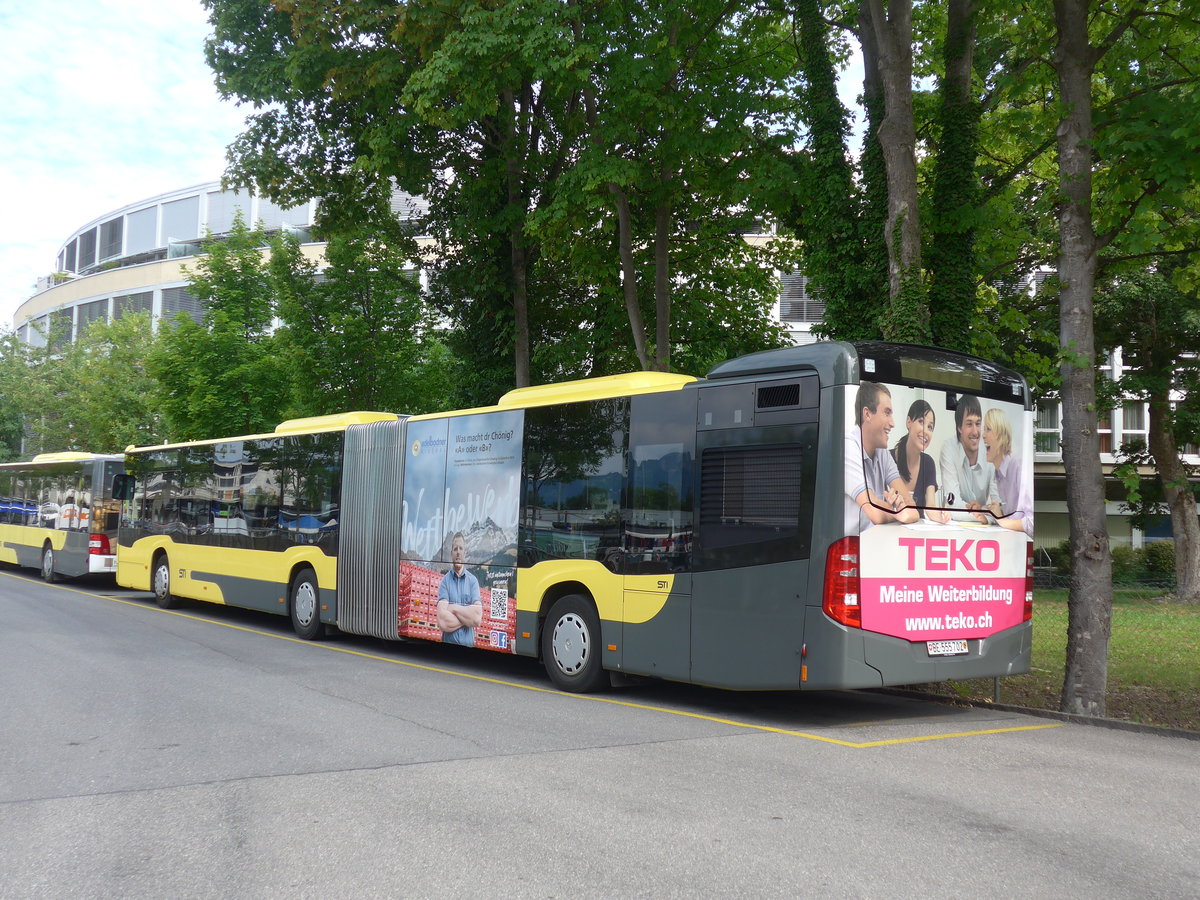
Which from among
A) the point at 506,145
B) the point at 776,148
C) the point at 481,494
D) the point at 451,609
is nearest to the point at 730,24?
the point at 776,148

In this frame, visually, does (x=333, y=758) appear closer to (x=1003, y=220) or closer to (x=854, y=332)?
(x=854, y=332)

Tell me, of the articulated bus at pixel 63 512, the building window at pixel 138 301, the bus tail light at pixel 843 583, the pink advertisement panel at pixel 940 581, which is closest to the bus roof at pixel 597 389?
the bus tail light at pixel 843 583

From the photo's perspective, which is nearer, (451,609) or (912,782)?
(912,782)

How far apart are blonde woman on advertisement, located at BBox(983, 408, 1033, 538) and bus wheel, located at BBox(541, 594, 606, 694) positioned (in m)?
4.07

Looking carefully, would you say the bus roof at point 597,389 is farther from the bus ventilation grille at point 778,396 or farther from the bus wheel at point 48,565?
the bus wheel at point 48,565

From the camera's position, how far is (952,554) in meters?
9.57

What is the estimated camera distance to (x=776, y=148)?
631 inches

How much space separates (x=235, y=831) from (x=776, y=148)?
42.8ft

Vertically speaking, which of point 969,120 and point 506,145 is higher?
point 506,145

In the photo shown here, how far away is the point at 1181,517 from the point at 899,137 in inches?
858

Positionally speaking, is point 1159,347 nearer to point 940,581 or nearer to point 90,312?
point 940,581

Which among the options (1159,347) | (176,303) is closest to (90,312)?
(176,303)

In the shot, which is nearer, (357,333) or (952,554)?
(952,554)

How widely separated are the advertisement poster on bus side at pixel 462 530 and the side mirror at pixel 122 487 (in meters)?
10.7
